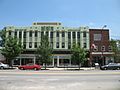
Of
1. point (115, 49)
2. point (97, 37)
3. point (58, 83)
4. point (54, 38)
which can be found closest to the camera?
point (58, 83)

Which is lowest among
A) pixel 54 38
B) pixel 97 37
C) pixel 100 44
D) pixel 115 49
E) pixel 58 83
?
pixel 58 83

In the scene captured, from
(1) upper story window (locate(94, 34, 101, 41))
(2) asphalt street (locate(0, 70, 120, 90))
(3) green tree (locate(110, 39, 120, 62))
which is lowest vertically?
(2) asphalt street (locate(0, 70, 120, 90))

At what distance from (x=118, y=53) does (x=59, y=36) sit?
14.4 metres

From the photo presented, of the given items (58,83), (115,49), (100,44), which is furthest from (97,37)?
(58,83)

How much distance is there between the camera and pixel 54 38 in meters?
59.6

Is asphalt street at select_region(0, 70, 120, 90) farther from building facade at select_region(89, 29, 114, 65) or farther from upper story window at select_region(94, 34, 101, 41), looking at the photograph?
upper story window at select_region(94, 34, 101, 41)

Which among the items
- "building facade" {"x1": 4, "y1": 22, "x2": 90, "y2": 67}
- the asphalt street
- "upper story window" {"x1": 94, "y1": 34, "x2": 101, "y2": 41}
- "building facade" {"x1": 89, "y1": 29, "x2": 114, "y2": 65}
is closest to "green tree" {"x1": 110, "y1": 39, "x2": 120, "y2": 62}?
"building facade" {"x1": 89, "y1": 29, "x2": 114, "y2": 65}

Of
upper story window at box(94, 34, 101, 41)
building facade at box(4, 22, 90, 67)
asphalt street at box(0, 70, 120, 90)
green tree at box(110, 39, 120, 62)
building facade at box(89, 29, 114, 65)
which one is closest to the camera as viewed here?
asphalt street at box(0, 70, 120, 90)

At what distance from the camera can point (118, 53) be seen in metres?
56.3

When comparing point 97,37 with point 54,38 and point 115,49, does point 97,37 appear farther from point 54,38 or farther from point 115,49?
point 54,38

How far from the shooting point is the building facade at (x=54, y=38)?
59281 mm

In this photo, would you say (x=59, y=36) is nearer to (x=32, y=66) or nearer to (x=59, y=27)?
(x=59, y=27)

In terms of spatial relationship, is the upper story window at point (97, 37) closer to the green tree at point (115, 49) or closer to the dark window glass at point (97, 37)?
the dark window glass at point (97, 37)

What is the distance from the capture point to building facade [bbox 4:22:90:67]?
194 ft
